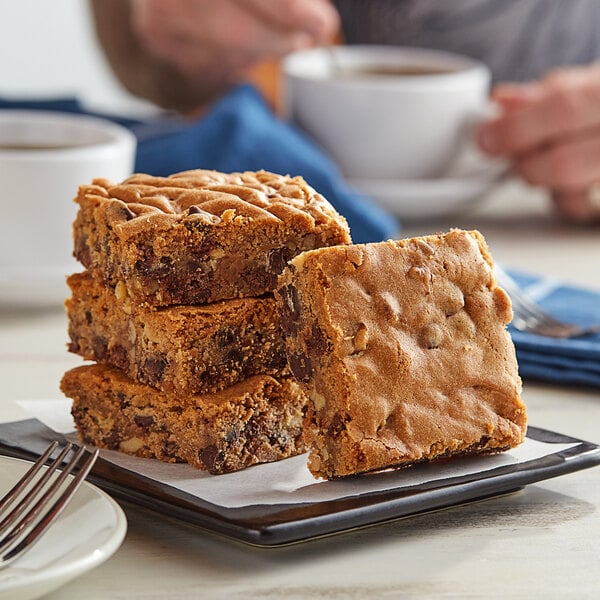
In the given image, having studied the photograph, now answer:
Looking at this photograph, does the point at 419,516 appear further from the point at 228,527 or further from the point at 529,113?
the point at 529,113

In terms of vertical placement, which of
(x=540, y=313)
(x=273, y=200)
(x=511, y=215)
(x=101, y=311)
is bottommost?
(x=511, y=215)

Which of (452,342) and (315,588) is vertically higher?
(452,342)

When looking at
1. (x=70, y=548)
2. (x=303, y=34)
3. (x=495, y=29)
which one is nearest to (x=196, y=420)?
(x=70, y=548)

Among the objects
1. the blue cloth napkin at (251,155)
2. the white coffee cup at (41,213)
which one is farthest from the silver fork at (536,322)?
the white coffee cup at (41,213)

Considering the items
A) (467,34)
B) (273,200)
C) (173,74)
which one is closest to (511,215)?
(467,34)

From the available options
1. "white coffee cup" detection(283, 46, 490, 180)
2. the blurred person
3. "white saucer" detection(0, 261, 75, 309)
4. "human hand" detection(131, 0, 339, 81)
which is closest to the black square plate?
"white saucer" detection(0, 261, 75, 309)

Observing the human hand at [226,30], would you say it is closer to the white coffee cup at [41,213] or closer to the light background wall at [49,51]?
the white coffee cup at [41,213]
